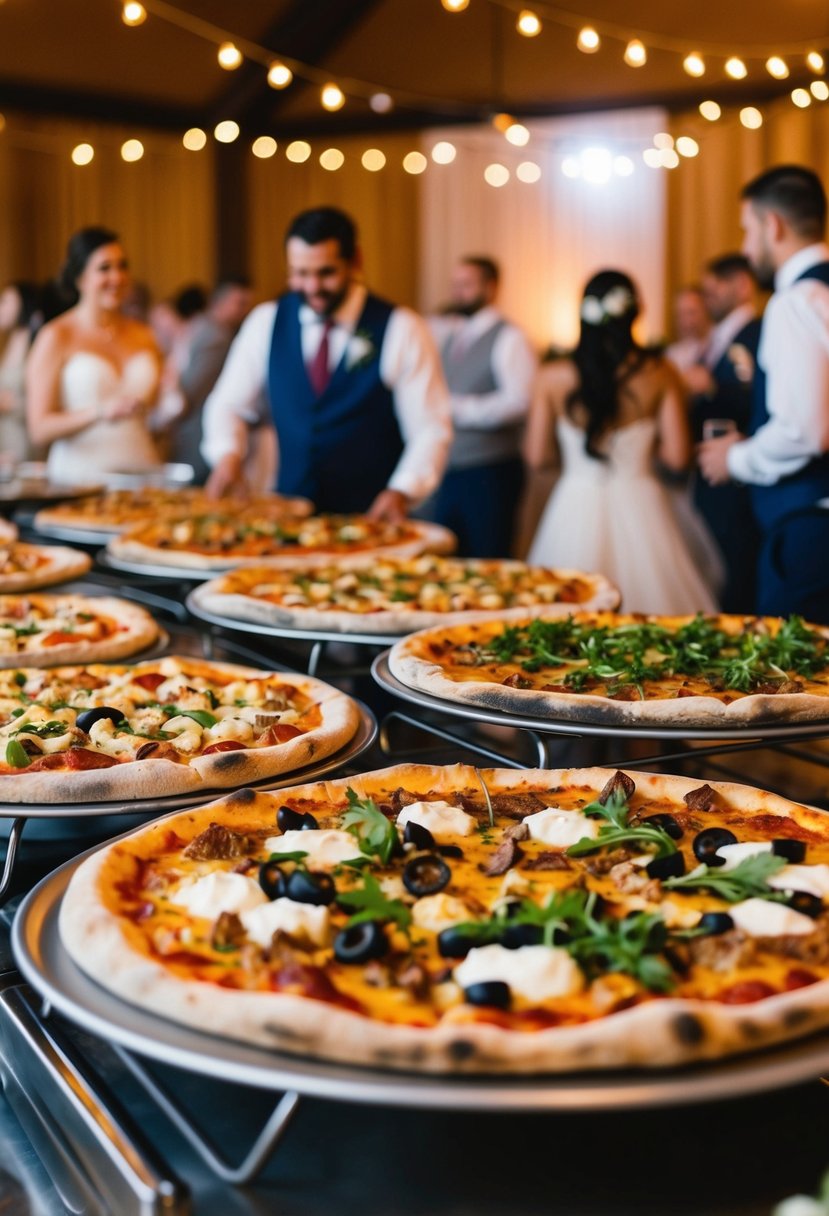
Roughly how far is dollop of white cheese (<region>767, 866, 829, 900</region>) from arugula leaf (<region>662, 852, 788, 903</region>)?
0.4 inches

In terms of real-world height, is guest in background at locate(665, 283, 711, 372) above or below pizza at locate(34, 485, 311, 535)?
above

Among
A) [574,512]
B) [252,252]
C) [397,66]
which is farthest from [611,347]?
[252,252]

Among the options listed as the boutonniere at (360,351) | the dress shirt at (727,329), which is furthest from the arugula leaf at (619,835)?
the dress shirt at (727,329)

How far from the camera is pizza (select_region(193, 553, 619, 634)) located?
273cm

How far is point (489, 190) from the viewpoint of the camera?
13570 mm

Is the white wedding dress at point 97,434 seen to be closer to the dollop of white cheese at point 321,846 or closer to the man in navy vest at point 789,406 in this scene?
the man in navy vest at point 789,406

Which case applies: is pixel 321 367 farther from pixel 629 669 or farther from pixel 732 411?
pixel 629 669

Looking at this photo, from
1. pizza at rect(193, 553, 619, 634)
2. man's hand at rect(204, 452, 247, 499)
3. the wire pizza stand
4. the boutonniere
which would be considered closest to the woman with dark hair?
the boutonniere

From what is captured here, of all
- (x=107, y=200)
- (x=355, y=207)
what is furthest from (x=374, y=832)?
(x=355, y=207)

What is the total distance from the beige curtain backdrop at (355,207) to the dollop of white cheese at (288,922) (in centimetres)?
1269

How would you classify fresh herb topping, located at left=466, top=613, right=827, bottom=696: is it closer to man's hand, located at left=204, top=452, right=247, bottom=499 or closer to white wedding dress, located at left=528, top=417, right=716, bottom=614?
man's hand, located at left=204, top=452, right=247, bottom=499

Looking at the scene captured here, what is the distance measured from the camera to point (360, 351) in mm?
4902

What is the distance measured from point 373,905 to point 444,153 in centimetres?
1219

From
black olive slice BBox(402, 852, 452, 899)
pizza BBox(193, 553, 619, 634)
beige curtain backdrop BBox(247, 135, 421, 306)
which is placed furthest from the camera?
beige curtain backdrop BBox(247, 135, 421, 306)
